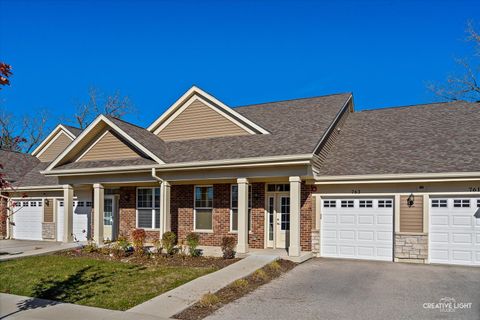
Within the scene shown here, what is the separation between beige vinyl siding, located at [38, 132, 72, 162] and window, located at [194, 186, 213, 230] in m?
10.3

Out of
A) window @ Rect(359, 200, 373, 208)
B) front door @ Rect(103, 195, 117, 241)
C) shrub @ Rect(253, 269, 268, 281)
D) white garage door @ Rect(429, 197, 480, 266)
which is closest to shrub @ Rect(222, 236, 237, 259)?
shrub @ Rect(253, 269, 268, 281)

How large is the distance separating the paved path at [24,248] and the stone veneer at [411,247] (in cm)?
1197

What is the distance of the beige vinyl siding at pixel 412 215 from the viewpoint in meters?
12.7

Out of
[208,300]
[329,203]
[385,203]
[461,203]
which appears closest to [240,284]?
[208,300]

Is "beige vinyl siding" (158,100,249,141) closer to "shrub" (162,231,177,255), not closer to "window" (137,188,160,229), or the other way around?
"window" (137,188,160,229)

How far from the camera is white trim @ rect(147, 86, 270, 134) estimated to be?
15.5 metres

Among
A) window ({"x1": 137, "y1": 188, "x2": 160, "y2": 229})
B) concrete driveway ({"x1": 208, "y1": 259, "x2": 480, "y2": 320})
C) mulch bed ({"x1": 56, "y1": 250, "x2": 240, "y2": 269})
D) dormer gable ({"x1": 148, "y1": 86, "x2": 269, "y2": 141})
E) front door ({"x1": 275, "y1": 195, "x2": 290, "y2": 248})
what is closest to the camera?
concrete driveway ({"x1": 208, "y1": 259, "x2": 480, "y2": 320})

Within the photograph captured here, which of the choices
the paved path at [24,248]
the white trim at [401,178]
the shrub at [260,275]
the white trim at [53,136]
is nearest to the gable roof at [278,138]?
the white trim at [401,178]

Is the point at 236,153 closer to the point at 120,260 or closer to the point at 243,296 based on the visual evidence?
the point at 120,260

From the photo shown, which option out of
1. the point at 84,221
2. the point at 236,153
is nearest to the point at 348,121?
the point at 236,153

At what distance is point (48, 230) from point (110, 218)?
3659 mm

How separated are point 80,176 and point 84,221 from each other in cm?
332

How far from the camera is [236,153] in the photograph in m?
14.1

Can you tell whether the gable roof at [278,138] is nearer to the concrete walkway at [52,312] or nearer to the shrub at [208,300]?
the shrub at [208,300]
